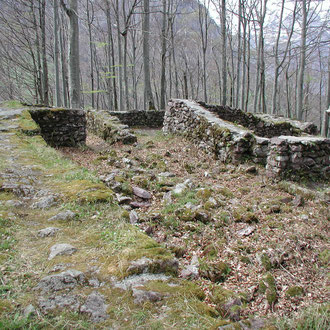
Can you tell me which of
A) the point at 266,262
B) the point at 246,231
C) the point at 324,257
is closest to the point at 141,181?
the point at 246,231

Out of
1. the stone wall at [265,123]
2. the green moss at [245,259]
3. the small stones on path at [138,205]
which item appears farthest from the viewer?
the stone wall at [265,123]

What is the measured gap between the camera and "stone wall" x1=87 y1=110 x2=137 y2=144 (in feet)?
29.5

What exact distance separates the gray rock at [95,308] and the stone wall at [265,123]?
1138 cm

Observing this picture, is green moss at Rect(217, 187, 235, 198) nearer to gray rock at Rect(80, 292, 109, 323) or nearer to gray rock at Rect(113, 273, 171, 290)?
gray rock at Rect(113, 273, 171, 290)

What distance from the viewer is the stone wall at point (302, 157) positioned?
5.33 m

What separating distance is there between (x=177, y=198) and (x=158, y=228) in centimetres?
110

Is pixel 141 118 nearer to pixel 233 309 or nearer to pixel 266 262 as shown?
pixel 266 262

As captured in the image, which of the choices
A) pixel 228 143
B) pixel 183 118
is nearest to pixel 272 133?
pixel 183 118

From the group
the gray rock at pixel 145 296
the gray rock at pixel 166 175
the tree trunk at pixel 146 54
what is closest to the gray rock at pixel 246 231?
the gray rock at pixel 145 296

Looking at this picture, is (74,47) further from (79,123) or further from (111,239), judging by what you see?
(111,239)

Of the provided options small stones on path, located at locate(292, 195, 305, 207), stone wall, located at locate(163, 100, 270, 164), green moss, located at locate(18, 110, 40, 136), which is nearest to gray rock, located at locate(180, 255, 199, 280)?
small stones on path, located at locate(292, 195, 305, 207)

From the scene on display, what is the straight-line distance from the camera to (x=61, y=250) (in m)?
1.94

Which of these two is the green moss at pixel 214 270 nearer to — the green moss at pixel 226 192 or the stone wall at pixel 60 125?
the green moss at pixel 226 192

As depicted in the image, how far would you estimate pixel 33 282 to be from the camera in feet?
5.21
